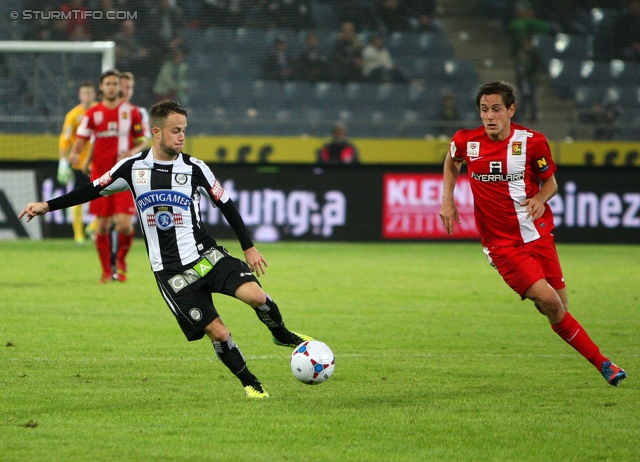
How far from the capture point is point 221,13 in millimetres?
20828

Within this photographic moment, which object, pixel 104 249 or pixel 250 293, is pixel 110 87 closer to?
pixel 104 249

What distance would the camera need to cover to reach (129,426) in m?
4.71

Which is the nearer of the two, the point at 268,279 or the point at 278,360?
the point at 278,360

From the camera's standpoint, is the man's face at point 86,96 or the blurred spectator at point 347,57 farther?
the blurred spectator at point 347,57

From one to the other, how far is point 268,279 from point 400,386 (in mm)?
5888

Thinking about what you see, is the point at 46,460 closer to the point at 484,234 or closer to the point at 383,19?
the point at 484,234

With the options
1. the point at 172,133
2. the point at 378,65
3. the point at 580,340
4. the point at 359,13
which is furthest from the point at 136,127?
the point at 359,13

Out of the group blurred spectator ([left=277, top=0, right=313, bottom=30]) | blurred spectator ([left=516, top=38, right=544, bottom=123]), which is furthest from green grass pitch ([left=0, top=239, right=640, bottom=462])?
blurred spectator ([left=277, top=0, right=313, bottom=30])

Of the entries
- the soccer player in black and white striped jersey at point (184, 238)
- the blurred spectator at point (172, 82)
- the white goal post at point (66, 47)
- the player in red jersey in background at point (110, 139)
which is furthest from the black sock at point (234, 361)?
the blurred spectator at point (172, 82)

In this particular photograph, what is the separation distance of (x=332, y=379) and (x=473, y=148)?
1.75 metres

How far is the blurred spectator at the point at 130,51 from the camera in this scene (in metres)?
19.8

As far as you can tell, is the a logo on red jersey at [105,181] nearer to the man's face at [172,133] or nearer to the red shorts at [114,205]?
the man's face at [172,133]

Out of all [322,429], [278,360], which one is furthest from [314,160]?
[322,429]

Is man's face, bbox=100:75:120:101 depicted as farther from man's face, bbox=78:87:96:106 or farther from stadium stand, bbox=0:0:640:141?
stadium stand, bbox=0:0:640:141
